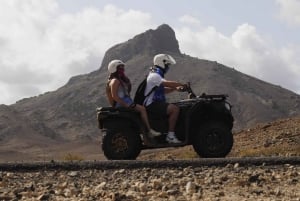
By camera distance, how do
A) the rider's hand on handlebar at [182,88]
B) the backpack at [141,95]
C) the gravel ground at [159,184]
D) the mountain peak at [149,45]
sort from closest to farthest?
the gravel ground at [159,184], the rider's hand on handlebar at [182,88], the backpack at [141,95], the mountain peak at [149,45]

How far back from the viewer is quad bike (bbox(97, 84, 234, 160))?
10406 millimetres

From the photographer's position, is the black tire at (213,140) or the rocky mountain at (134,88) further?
the rocky mountain at (134,88)

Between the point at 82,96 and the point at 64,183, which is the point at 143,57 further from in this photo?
the point at 64,183

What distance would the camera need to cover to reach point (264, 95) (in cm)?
11112

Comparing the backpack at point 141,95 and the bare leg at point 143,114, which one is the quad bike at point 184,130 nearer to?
the bare leg at point 143,114

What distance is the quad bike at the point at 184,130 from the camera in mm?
10406

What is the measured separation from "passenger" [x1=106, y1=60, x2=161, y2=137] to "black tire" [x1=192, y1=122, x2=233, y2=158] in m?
0.73

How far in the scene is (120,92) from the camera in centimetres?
1066

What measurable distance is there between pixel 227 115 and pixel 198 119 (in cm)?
50

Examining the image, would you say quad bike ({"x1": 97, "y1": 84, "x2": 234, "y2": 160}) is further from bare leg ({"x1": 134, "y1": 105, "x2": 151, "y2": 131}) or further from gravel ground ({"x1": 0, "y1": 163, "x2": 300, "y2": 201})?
gravel ground ({"x1": 0, "y1": 163, "x2": 300, "y2": 201})

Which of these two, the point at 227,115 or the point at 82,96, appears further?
the point at 82,96

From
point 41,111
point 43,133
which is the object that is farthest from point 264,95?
point 43,133

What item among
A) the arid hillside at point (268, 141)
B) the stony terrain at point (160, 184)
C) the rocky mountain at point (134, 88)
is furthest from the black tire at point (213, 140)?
the rocky mountain at point (134, 88)

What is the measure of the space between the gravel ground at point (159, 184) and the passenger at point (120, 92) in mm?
1991
